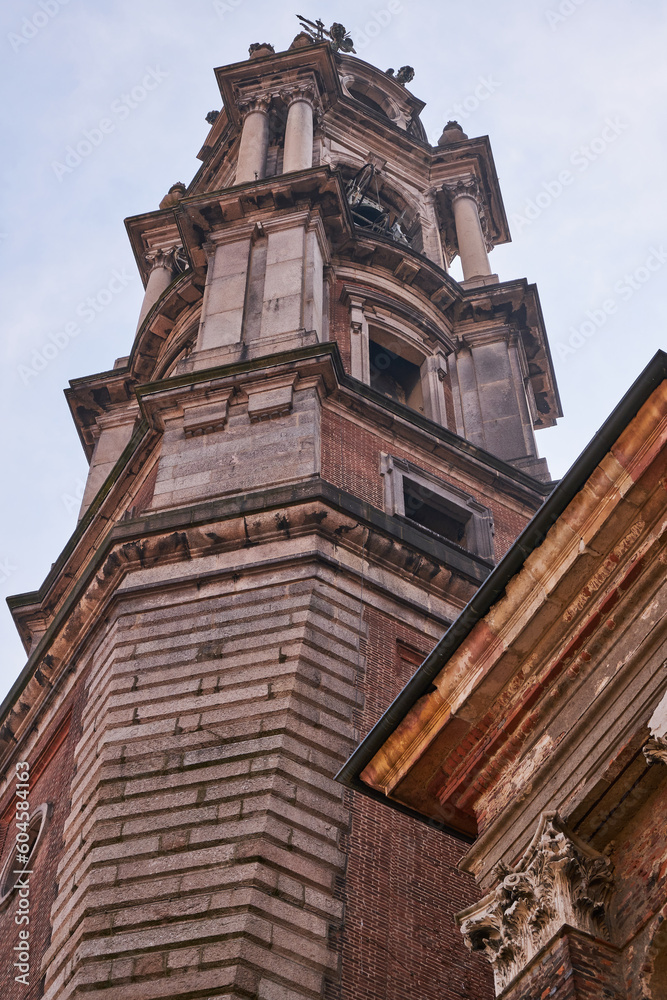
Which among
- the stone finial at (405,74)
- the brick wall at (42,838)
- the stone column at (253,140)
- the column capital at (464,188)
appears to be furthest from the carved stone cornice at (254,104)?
the brick wall at (42,838)

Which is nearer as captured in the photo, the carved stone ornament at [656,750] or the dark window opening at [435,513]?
the carved stone ornament at [656,750]

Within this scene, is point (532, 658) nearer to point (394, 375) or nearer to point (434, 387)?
point (434, 387)

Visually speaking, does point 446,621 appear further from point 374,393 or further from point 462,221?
point 462,221

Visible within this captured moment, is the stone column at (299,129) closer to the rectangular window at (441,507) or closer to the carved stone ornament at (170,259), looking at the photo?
the carved stone ornament at (170,259)

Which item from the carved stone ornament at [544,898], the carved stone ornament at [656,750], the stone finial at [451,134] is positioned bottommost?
the carved stone ornament at [544,898]

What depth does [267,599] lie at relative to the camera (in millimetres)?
16297

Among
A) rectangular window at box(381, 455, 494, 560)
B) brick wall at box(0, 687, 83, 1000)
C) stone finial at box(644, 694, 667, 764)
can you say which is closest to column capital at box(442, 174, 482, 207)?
rectangular window at box(381, 455, 494, 560)

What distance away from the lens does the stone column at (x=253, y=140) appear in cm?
2955

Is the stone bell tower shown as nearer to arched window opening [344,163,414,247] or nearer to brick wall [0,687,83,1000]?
brick wall [0,687,83,1000]

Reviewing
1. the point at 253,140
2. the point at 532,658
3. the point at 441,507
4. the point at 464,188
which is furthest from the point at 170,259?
the point at 532,658

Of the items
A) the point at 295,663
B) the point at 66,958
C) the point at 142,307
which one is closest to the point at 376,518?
the point at 295,663

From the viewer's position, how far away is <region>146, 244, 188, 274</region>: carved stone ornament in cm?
3425

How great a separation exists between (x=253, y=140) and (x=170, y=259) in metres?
4.70

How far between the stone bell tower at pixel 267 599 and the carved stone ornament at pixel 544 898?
149 centimetres
